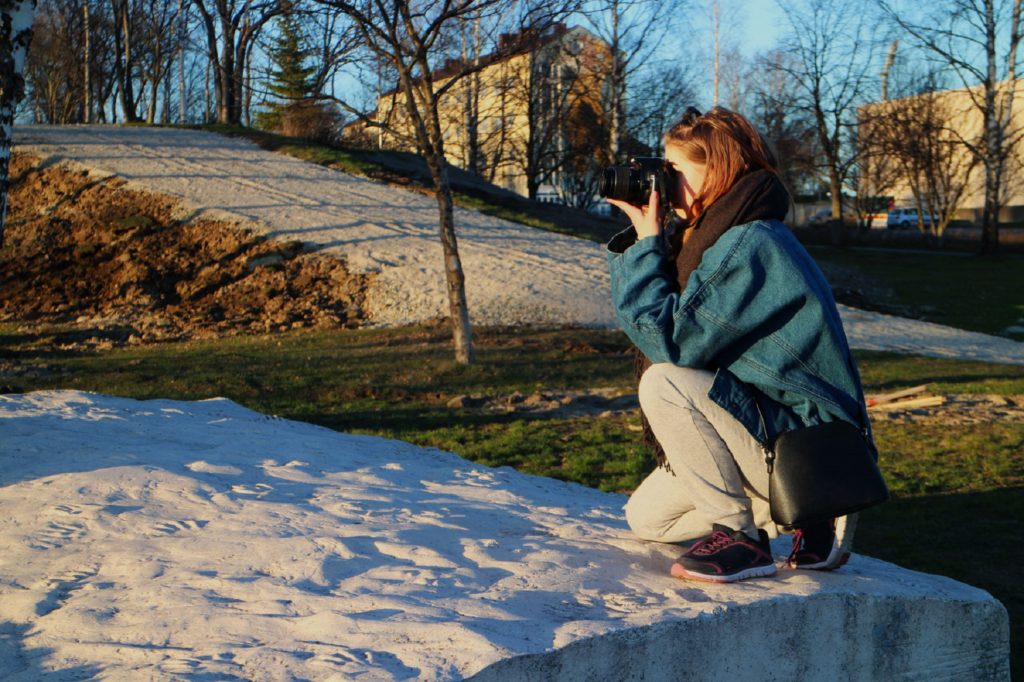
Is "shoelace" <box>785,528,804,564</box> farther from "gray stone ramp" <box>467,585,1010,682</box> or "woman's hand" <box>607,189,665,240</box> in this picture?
"woman's hand" <box>607,189,665,240</box>

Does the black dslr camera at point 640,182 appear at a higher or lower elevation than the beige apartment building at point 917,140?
lower

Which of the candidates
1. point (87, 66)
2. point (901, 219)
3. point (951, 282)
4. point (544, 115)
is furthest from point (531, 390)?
point (901, 219)

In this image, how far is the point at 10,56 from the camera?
6.85 metres

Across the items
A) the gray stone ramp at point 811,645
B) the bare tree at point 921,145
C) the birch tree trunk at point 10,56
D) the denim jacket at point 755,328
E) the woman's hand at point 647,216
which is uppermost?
the bare tree at point 921,145

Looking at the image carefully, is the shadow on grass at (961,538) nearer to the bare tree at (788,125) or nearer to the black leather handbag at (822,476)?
the black leather handbag at (822,476)

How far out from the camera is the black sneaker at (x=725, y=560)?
10.7 ft

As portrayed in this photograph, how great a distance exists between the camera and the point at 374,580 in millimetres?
3115

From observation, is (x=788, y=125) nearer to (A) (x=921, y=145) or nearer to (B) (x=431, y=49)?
(A) (x=921, y=145)

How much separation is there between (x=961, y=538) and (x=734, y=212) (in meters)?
3.65

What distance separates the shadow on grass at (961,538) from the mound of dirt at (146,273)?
9.74 m

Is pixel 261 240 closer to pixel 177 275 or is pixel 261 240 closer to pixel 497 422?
pixel 177 275

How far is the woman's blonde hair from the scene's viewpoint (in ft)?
11.0

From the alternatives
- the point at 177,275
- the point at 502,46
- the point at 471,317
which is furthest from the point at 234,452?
the point at 177,275

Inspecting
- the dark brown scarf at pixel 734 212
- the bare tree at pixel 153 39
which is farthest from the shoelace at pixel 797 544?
the bare tree at pixel 153 39
